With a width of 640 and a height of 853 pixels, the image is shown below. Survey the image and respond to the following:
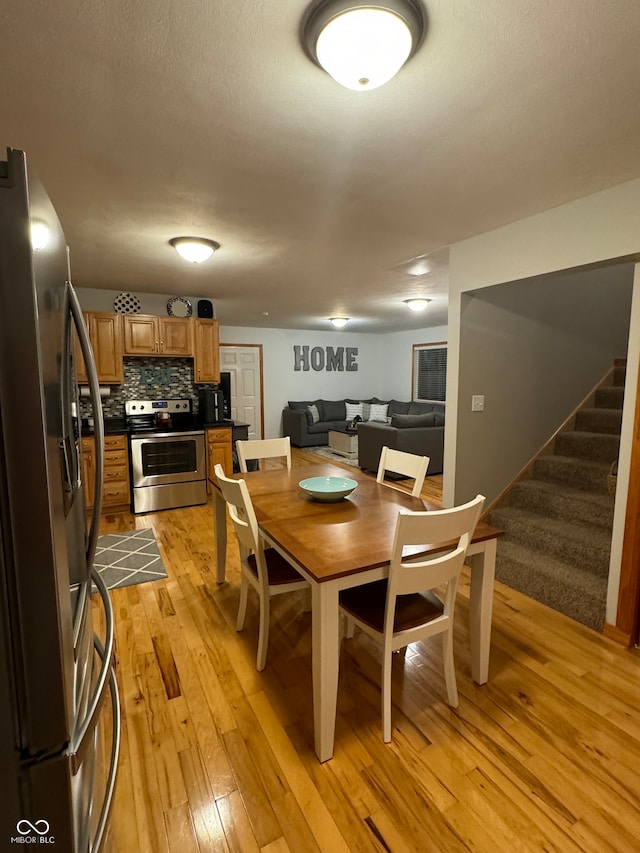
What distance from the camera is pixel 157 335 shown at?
4609 millimetres

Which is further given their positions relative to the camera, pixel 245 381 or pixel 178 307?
pixel 245 381

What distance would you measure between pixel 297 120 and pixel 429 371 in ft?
22.8

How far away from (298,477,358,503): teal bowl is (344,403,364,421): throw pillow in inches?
230

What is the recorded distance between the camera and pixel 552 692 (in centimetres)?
191

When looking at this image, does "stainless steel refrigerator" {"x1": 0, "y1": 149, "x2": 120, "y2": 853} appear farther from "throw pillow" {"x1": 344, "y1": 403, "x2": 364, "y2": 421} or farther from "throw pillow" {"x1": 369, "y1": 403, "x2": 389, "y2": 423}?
"throw pillow" {"x1": 344, "y1": 403, "x2": 364, "y2": 421}

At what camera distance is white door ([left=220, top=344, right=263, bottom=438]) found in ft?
25.6

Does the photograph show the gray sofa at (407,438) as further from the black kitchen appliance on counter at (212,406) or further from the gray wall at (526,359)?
the black kitchen appliance on counter at (212,406)

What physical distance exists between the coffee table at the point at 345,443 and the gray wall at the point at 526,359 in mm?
3609

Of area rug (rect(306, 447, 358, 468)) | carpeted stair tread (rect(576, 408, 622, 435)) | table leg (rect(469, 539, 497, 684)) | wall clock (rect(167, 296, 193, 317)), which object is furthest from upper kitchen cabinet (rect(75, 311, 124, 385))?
carpeted stair tread (rect(576, 408, 622, 435))

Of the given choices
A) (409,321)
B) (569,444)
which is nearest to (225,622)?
(569,444)

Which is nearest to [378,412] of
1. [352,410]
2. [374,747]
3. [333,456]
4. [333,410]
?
[352,410]

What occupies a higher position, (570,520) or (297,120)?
(297,120)

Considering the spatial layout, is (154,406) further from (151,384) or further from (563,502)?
(563,502)

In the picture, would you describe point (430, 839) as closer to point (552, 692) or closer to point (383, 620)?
point (383, 620)
